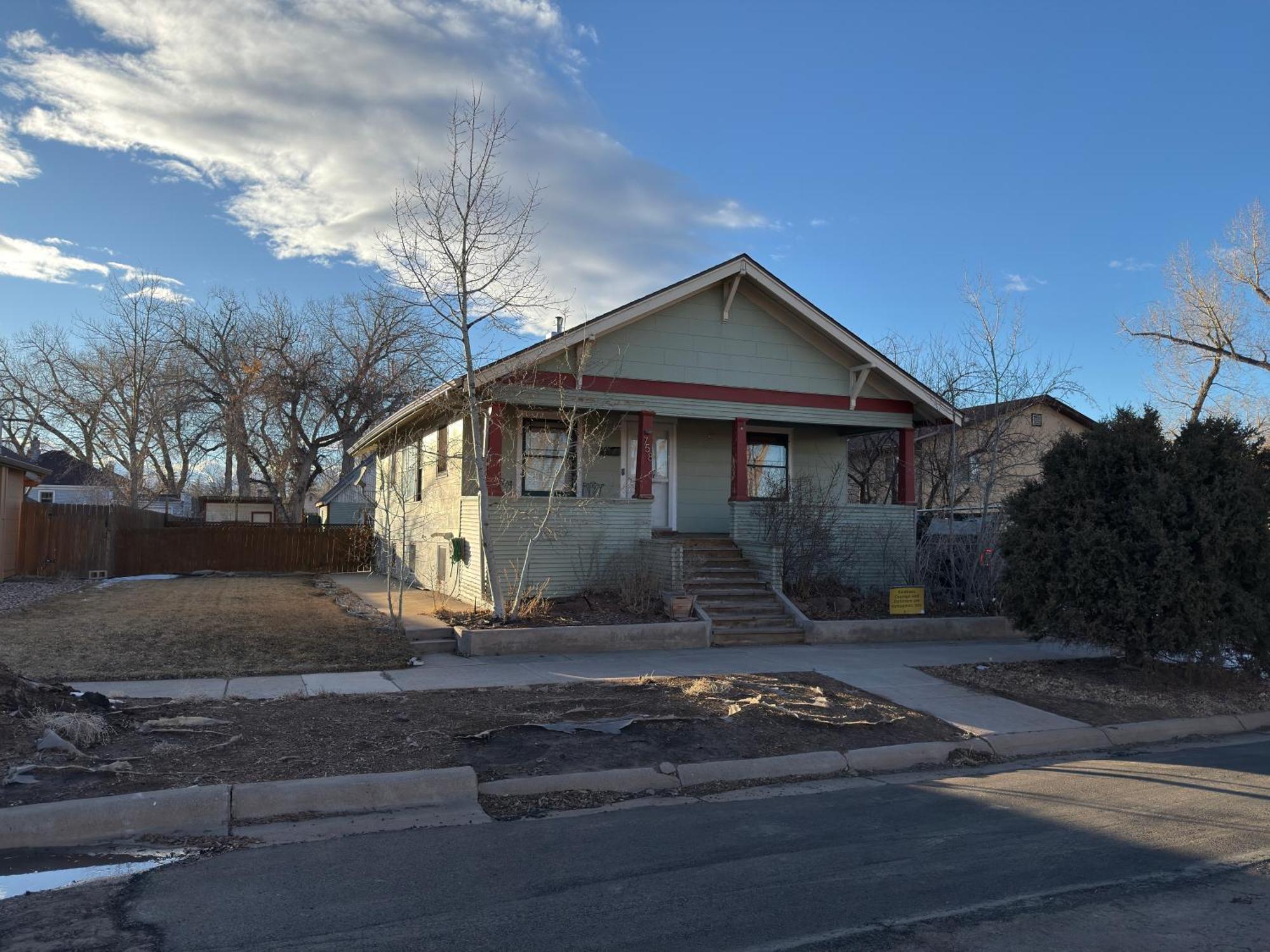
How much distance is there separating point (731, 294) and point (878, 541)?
5140 millimetres

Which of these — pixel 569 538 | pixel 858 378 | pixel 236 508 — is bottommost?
pixel 569 538

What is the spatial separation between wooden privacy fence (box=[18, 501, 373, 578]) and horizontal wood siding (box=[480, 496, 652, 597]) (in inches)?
532

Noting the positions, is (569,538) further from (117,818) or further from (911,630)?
(117,818)

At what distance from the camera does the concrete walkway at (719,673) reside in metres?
8.98

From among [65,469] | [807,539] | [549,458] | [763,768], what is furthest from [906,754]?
[65,469]

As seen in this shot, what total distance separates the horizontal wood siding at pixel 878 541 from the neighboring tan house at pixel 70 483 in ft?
64.2

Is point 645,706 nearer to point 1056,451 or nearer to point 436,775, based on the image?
point 436,775

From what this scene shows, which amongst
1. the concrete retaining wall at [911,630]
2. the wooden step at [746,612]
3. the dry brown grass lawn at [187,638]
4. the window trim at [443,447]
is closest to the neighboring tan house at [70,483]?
the dry brown grass lawn at [187,638]

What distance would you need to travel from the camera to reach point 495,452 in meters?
14.1

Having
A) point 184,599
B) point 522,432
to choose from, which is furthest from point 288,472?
point 522,432

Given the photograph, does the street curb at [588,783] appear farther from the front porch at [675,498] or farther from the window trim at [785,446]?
the window trim at [785,446]

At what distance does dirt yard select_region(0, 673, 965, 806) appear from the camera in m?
6.27

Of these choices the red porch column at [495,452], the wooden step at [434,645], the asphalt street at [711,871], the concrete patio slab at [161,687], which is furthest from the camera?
the red porch column at [495,452]

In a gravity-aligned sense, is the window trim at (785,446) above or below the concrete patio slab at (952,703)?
above
